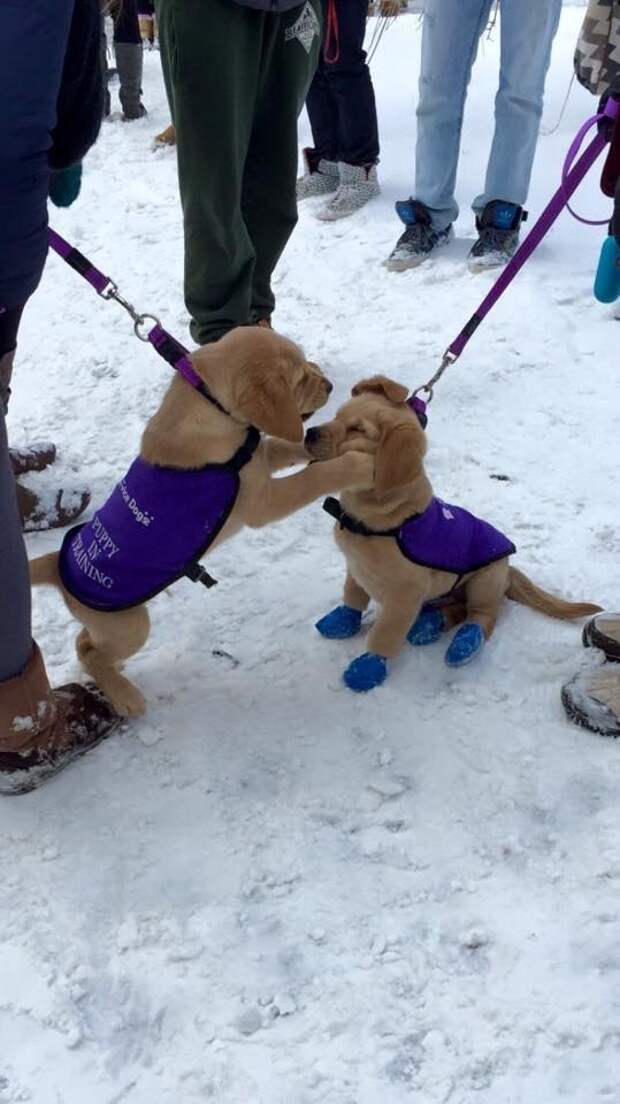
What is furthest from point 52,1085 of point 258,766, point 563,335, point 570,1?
point 570,1

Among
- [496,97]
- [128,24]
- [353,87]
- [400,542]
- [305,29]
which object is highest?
[305,29]

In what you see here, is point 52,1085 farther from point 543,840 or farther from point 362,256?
point 362,256

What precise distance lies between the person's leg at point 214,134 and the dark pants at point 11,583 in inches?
65.8

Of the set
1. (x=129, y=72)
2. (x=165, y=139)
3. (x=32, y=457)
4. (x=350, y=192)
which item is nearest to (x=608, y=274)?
(x=32, y=457)

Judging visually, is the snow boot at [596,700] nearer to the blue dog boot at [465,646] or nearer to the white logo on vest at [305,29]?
the blue dog boot at [465,646]

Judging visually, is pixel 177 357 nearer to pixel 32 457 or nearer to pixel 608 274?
pixel 608 274

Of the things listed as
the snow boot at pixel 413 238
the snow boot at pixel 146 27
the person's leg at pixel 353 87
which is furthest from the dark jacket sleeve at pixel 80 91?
the snow boot at pixel 146 27

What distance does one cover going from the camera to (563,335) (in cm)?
399

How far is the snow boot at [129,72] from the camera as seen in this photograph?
313 inches

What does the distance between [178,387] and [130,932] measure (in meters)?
1.20

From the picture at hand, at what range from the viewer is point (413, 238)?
4.70 m

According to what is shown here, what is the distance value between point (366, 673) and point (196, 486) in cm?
66

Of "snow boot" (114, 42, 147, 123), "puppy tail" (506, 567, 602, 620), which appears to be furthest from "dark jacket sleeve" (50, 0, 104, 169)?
"snow boot" (114, 42, 147, 123)

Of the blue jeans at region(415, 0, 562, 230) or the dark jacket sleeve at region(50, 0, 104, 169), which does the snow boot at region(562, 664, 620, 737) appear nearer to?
the dark jacket sleeve at region(50, 0, 104, 169)
